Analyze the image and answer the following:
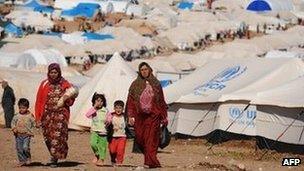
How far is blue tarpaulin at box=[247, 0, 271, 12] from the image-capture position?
7214cm

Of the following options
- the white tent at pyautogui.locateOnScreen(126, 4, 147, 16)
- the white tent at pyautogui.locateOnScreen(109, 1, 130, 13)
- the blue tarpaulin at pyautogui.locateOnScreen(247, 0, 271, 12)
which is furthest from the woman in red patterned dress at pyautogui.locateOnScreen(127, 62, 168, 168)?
the blue tarpaulin at pyautogui.locateOnScreen(247, 0, 271, 12)

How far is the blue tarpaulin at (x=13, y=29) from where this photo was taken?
4778 centimetres

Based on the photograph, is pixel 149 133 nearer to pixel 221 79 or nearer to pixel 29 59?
pixel 221 79

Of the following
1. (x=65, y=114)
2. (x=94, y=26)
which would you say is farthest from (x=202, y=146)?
(x=94, y=26)

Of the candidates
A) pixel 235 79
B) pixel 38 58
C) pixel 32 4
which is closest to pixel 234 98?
pixel 235 79

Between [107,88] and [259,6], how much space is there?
54.8m

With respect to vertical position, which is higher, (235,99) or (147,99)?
(147,99)

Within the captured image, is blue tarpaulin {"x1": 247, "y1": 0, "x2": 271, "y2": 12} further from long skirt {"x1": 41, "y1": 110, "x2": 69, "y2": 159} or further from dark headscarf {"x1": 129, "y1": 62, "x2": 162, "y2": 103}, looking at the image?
long skirt {"x1": 41, "y1": 110, "x2": 69, "y2": 159}

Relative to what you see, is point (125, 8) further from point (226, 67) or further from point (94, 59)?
point (226, 67)

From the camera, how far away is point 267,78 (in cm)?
1661

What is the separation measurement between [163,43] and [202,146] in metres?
32.2

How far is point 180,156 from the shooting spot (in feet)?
47.8

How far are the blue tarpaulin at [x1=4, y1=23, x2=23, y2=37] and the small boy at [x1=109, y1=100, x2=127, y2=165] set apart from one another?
3748 centimetres

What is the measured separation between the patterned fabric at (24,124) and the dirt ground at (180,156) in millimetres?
449
